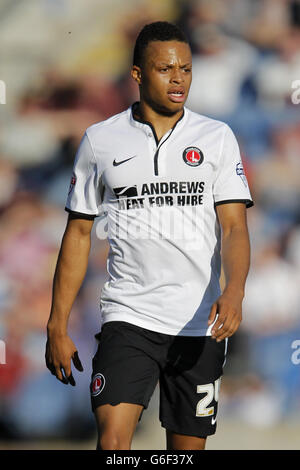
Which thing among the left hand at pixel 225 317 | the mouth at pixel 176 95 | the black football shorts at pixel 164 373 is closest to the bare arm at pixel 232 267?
the left hand at pixel 225 317

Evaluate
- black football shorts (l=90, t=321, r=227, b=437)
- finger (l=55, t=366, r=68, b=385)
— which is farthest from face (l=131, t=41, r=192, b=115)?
finger (l=55, t=366, r=68, b=385)

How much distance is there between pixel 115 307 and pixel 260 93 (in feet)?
6.41

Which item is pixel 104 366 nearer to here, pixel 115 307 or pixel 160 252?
pixel 115 307

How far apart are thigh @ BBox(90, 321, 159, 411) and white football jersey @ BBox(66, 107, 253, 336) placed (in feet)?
0.20

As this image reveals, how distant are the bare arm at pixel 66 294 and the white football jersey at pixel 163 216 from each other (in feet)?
0.34

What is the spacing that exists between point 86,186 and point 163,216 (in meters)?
0.36

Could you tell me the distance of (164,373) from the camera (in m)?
3.28

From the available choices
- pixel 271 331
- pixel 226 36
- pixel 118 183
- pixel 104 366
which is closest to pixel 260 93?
pixel 226 36

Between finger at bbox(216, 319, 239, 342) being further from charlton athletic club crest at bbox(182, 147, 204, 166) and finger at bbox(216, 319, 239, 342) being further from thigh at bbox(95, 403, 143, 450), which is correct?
charlton athletic club crest at bbox(182, 147, 204, 166)

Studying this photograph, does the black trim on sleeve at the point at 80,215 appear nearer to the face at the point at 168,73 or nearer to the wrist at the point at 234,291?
the face at the point at 168,73

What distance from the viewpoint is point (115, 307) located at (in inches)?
127

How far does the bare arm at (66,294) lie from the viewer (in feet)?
10.8

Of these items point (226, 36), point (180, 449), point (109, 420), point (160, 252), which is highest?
point (226, 36)

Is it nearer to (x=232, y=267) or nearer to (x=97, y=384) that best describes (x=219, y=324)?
(x=232, y=267)
